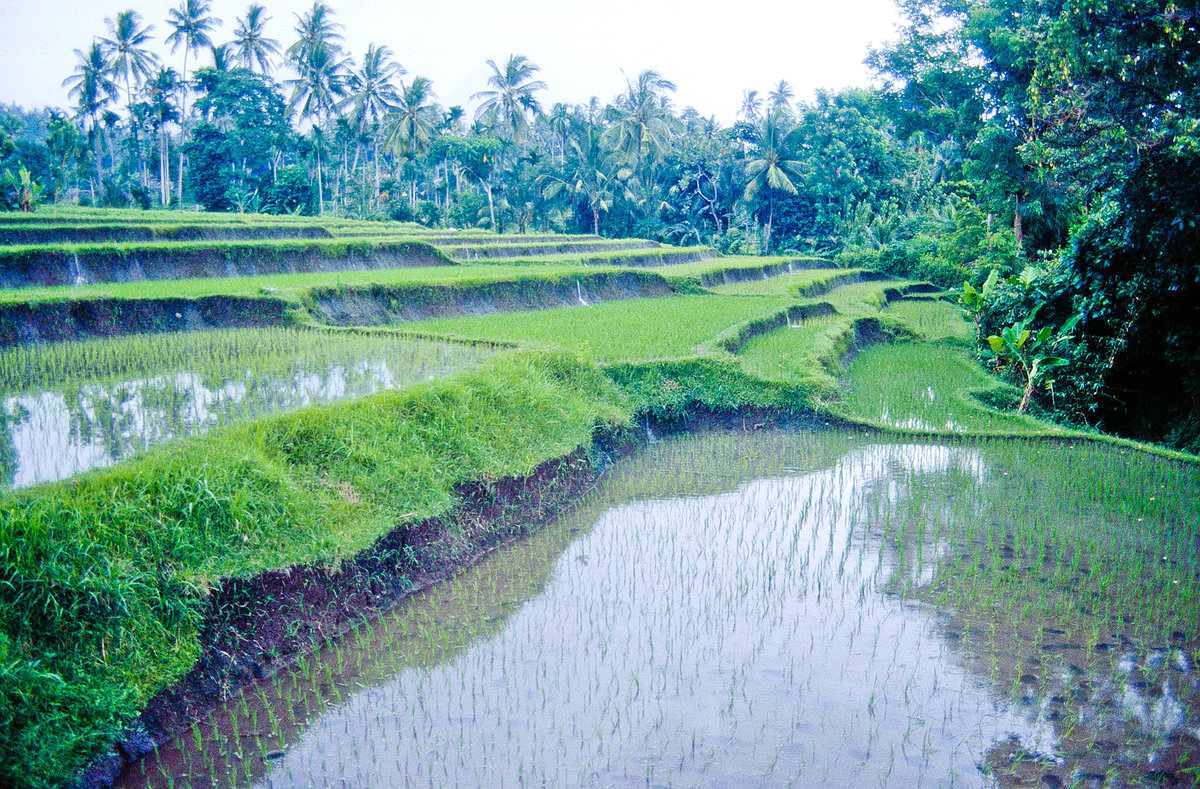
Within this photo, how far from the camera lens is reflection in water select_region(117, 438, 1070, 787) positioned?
2.99 meters

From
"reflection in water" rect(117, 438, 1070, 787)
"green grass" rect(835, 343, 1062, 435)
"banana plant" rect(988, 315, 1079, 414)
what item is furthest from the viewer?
"banana plant" rect(988, 315, 1079, 414)

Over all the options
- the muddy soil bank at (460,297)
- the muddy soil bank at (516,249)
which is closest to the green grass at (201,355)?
the muddy soil bank at (460,297)

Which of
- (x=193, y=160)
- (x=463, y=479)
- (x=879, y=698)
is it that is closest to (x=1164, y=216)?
(x=879, y=698)

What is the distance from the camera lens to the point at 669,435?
7883 millimetres

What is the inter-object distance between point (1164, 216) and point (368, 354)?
6597 millimetres

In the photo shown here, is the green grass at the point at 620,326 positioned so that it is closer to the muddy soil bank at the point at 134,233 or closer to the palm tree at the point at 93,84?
the muddy soil bank at the point at 134,233

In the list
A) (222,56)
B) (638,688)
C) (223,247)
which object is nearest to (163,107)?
(222,56)

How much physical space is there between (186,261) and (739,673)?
1080 centimetres

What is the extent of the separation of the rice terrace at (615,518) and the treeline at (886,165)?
0.07 meters

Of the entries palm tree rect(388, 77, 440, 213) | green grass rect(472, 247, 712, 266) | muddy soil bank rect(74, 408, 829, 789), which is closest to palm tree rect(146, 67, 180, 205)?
palm tree rect(388, 77, 440, 213)

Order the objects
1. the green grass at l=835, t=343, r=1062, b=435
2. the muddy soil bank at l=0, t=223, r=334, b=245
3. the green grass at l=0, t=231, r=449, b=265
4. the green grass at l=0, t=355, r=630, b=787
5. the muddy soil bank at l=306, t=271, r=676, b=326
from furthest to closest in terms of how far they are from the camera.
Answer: the muddy soil bank at l=0, t=223, r=334, b=245, the muddy soil bank at l=306, t=271, r=676, b=326, the green grass at l=0, t=231, r=449, b=265, the green grass at l=835, t=343, r=1062, b=435, the green grass at l=0, t=355, r=630, b=787

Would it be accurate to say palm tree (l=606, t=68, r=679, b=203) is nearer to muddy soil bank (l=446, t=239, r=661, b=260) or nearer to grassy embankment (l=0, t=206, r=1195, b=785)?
muddy soil bank (l=446, t=239, r=661, b=260)

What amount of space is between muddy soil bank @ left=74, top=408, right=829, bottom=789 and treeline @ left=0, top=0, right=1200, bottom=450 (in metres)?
4.86

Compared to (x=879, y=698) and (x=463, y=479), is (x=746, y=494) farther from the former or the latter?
(x=879, y=698)
